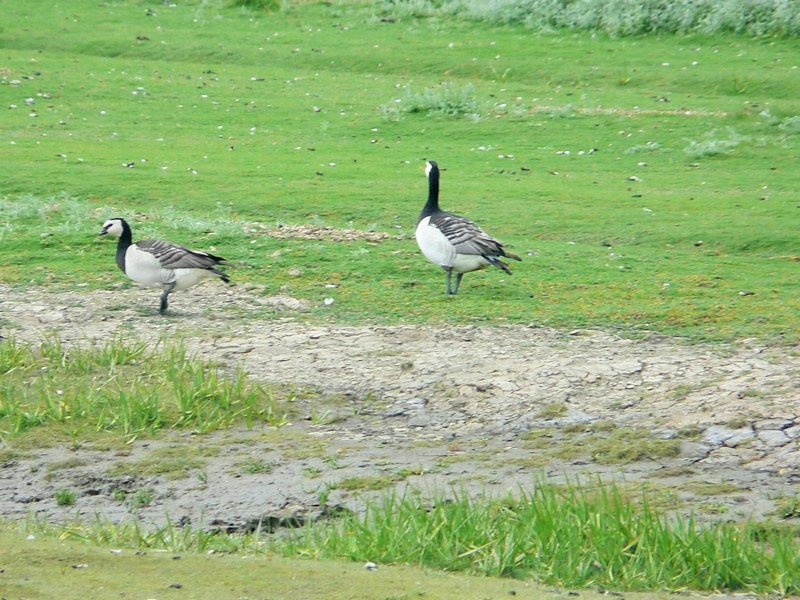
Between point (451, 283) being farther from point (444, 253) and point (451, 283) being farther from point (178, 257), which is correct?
point (178, 257)

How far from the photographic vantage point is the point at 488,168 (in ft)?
65.5

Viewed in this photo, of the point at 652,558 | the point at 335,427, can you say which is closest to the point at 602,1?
the point at 335,427

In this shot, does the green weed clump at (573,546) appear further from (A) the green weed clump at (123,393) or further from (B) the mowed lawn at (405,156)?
(B) the mowed lawn at (405,156)

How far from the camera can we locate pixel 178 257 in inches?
484

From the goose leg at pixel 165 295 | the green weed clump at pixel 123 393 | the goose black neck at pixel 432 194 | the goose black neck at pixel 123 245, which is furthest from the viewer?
the goose black neck at pixel 432 194

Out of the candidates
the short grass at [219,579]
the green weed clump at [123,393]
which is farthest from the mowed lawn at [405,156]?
the short grass at [219,579]

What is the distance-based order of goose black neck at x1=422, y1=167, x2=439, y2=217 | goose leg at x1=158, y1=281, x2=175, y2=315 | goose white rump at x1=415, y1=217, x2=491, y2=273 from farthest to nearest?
1. goose black neck at x1=422, y1=167, x2=439, y2=217
2. goose white rump at x1=415, y1=217, x2=491, y2=273
3. goose leg at x1=158, y1=281, x2=175, y2=315

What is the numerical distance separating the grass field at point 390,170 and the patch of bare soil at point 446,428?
0.47 metres

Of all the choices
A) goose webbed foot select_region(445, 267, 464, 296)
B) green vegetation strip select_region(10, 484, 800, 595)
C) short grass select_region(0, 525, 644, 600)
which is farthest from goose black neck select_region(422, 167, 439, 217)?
short grass select_region(0, 525, 644, 600)

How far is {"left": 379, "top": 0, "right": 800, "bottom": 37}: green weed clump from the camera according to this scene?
27.9 meters

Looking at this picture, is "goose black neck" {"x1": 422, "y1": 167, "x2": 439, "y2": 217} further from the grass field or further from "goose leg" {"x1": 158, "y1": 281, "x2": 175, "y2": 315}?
"goose leg" {"x1": 158, "y1": 281, "x2": 175, "y2": 315}

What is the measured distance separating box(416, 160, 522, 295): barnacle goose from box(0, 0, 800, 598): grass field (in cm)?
37

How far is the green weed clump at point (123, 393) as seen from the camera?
32.6 feet

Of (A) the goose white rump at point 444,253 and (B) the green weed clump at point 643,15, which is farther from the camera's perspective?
(B) the green weed clump at point 643,15
